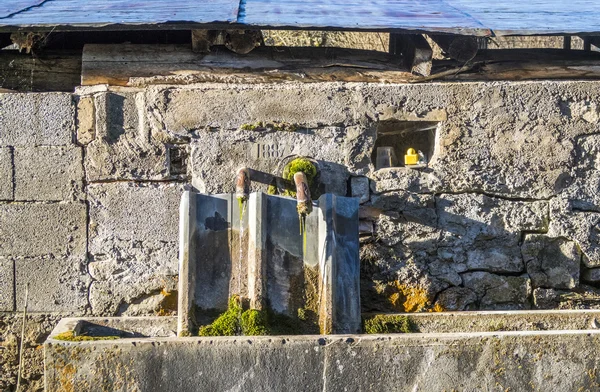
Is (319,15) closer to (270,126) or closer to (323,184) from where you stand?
(270,126)

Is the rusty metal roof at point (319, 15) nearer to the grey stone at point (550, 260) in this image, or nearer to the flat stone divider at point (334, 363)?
the grey stone at point (550, 260)

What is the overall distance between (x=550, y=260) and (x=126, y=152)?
2849mm

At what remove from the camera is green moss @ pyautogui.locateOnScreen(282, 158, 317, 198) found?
482 cm

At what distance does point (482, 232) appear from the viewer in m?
4.98

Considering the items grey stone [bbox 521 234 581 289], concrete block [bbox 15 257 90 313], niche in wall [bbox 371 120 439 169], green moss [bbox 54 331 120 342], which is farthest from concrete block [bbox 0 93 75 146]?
grey stone [bbox 521 234 581 289]

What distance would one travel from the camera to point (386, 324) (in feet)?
14.3

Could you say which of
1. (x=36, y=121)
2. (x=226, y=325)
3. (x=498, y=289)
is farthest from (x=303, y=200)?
(x=36, y=121)

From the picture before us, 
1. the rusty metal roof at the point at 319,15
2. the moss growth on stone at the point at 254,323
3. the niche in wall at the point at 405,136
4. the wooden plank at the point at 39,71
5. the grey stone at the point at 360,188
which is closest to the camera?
the moss growth on stone at the point at 254,323

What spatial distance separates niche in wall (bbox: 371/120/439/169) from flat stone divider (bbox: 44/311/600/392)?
1.67 meters

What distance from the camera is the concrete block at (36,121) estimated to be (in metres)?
4.86

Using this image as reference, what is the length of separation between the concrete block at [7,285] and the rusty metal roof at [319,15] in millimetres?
1487

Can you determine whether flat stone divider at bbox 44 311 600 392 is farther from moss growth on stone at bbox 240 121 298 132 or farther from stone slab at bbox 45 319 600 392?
moss growth on stone at bbox 240 121 298 132

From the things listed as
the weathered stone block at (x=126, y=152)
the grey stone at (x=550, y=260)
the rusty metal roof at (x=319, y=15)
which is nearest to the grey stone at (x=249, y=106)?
the weathered stone block at (x=126, y=152)

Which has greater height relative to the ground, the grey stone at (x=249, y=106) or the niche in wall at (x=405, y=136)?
the grey stone at (x=249, y=106)
